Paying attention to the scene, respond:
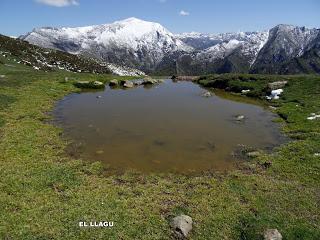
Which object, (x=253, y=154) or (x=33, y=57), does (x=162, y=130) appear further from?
(x=33, y=57)

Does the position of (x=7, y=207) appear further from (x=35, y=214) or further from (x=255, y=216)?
(x=255, y=216)

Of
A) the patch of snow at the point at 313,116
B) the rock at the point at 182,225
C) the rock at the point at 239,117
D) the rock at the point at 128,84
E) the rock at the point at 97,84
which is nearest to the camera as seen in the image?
the rock at the point at 182,225

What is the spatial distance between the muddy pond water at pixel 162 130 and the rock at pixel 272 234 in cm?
902

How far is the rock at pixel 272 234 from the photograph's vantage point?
1955 centimetres

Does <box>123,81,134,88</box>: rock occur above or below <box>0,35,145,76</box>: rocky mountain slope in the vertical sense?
below

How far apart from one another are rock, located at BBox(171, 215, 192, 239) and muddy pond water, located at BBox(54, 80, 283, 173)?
7370 millimetres

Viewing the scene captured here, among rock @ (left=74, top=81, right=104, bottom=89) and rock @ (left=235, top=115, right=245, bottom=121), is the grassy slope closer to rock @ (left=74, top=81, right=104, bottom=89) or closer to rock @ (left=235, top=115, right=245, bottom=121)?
rock @ (left=235, top=115, right=245, bottom=121)

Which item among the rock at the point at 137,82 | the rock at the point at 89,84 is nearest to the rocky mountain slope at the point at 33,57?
the rock at the point at 89,84

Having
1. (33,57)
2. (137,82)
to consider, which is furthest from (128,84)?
(33,57)

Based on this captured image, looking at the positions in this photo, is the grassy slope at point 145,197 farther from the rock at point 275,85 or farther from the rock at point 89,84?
the rock at point 89,84

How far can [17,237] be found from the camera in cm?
1867

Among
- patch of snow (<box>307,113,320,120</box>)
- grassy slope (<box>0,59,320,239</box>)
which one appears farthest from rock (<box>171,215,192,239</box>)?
patch of snow (<box>307,113,320,120</box>)

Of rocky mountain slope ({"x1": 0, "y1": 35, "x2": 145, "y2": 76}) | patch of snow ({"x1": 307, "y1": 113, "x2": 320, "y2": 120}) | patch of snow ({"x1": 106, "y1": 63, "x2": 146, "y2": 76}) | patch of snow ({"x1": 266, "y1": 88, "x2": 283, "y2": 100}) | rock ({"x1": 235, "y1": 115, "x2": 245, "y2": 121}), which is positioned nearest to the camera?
patch of snow ({"x1": 307, "y1": 113, "x2": 320, "y2": 120})

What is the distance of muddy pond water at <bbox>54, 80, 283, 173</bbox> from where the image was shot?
30000 mm
